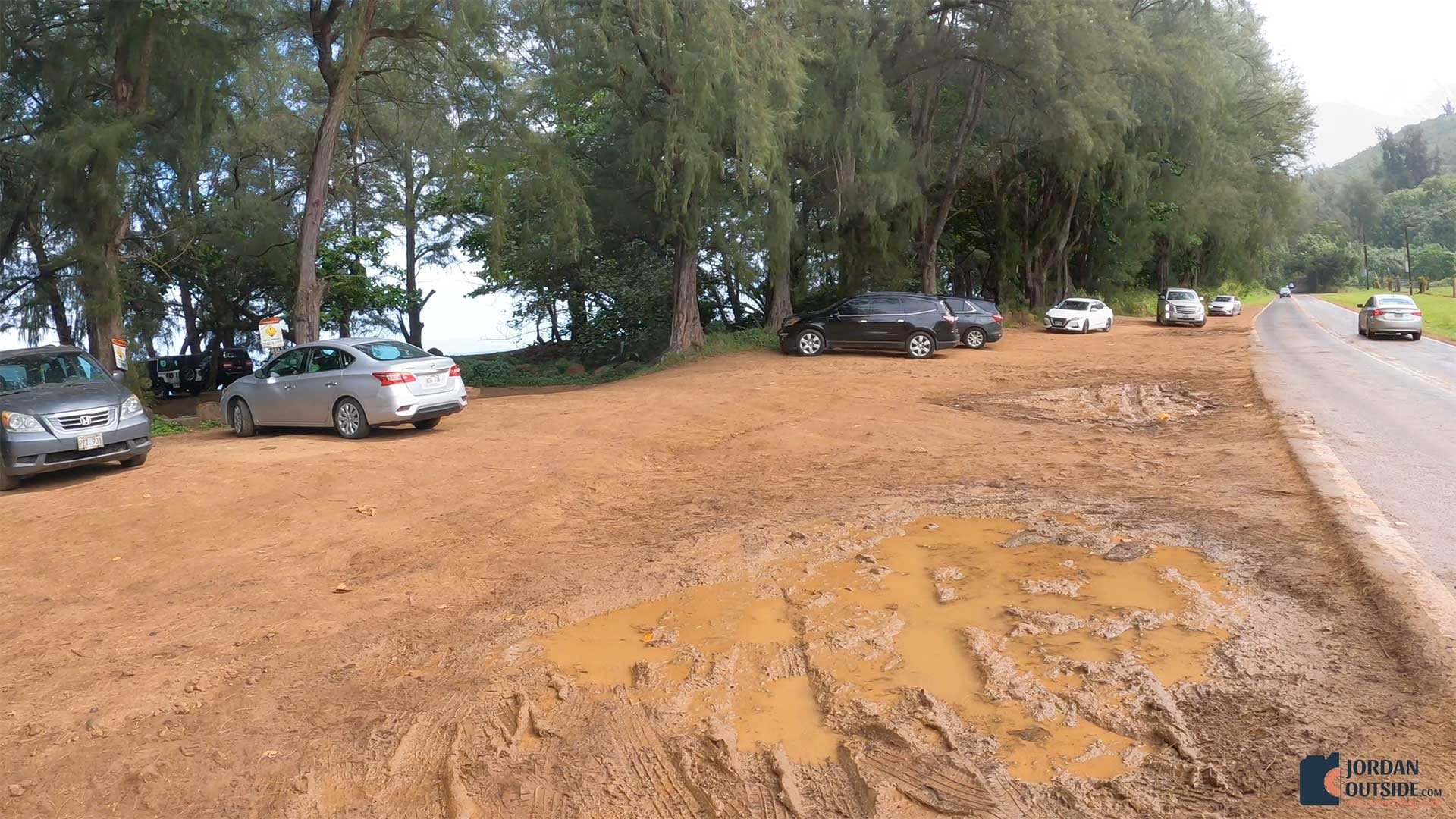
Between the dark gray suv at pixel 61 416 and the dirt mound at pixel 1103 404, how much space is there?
40.4 ft

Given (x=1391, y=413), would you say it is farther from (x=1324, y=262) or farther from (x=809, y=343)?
(x=1324, y=262)

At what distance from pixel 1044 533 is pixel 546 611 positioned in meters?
4.21

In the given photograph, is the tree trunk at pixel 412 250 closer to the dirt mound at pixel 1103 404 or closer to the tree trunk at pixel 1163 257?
the dirt mound at pixel 1103 404

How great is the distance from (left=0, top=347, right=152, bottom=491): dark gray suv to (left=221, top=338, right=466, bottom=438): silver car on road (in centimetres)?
250

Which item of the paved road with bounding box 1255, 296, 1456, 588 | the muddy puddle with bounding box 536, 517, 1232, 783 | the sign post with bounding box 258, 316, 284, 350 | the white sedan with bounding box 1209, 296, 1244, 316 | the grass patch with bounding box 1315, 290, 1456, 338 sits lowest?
the grass patch with bounding box 1315, 290, 1456, 338

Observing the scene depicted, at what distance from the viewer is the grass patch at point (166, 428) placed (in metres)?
18.0

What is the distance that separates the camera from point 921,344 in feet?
85.1

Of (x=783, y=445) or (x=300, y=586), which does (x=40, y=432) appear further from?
(x=783, y=445)

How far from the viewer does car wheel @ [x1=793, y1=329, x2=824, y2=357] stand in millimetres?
26344

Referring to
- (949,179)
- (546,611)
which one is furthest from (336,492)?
(949,179)

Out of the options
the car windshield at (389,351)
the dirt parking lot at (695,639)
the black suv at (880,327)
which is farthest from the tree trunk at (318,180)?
the black suv at (880,327)

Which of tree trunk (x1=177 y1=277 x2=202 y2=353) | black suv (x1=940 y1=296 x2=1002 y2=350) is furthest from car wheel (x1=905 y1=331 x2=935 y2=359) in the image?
tree trunk (x1=177 y1=277 x2=202 y2=353)

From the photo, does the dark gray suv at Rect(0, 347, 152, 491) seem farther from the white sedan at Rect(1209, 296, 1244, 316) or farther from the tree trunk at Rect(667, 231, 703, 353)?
the white sedan at Rect(1209, 296, 1244, 316)

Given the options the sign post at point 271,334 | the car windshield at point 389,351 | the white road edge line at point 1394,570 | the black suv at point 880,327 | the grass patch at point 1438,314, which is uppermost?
the sign post at point 271,334
